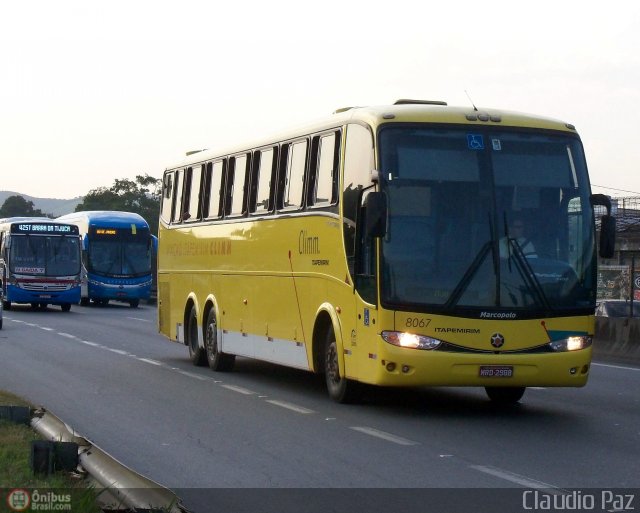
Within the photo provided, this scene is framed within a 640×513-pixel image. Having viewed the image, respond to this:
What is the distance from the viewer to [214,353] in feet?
67.7

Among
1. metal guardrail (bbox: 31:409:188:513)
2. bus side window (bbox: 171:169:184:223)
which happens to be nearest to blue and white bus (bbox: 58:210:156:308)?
bus side window (bbox: 171:169:184:223)

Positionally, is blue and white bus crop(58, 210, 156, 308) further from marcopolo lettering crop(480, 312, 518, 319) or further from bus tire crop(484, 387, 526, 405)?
marcopolo lettering crop(480, 312, 518, 319)

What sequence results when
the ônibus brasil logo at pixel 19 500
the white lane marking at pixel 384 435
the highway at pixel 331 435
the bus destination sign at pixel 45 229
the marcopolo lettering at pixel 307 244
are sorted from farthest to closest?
the bus destination sign at pixel 45 229
the marcopolo lettering at pixel 307 244
the white lane marking at pixel 384 435
the highway at pixel 331 435
the ônibus brasil logo at pixel 19 500

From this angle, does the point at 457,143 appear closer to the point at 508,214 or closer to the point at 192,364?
the point at 508,214

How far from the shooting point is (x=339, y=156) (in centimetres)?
1552

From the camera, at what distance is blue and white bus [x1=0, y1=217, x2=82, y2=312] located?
48.5m

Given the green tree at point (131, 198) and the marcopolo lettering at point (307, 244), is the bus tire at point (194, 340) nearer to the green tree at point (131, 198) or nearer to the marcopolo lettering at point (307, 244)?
the marcopolo lettering at point (307, 244)

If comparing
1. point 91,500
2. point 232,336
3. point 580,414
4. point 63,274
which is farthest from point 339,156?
point 63,274

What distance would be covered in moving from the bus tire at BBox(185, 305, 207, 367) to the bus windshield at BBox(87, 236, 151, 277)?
30826 mm

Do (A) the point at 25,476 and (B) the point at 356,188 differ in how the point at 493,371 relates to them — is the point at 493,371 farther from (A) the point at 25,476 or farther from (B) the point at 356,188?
(A) the point at 25,476

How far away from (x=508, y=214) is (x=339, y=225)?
1.99 m

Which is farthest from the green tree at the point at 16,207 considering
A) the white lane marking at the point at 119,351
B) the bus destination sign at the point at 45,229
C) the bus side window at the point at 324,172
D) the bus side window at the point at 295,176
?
the bus side window at the point at 324,172

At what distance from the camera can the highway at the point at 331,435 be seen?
9469mm

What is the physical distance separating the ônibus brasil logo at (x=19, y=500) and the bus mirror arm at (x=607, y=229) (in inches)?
329
